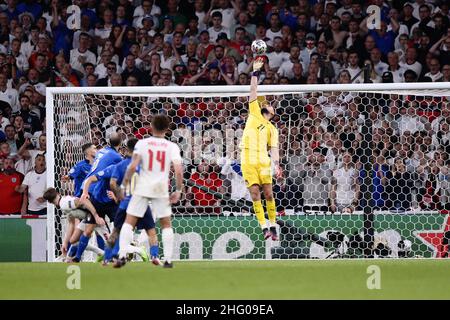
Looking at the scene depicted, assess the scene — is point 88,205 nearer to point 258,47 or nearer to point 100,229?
point 100,229

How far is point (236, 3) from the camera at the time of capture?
72.1 feet

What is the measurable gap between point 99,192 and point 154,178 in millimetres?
2699

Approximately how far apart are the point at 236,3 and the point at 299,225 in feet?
22.0

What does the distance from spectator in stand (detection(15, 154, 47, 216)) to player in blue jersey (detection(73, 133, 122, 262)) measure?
3.75m

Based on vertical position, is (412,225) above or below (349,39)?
below

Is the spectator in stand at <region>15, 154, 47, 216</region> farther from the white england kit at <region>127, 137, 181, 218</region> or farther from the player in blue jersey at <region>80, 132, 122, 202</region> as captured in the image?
the white england kit at <region>127, 137, 181, 218</region>

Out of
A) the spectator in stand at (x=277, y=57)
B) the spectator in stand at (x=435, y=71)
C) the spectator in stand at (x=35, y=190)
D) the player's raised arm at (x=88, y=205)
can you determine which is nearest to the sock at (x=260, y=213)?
the player's raised arm at (x=88, y=205)

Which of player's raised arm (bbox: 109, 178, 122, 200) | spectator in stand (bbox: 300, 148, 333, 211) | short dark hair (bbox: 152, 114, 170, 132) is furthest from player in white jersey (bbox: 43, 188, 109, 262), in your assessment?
spectator in stand (bbox: 300, 148, 333, 211)

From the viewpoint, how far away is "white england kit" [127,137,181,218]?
40.4 feet

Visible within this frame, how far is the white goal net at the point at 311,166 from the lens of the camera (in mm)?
16609

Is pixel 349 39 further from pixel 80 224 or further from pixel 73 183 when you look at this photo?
pixel 80 224

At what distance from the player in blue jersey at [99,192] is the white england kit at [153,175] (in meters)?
2.22
